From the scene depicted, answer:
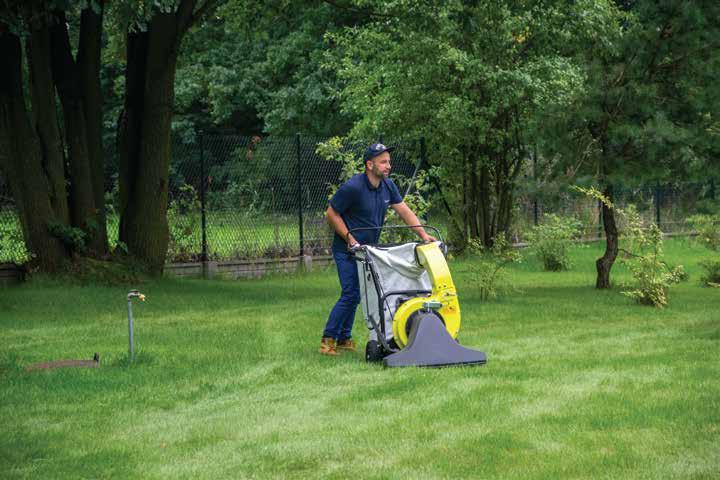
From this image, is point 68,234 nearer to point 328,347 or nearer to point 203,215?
point 203,215

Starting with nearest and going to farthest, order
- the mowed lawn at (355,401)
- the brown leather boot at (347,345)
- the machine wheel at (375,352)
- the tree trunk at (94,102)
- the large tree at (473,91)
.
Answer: the mowed lawn at (355,401) → the machine wheel at (375,352) → the brown leather boot at (347,345) → the tree trunk at (94,102) → the large tree at (473,91)

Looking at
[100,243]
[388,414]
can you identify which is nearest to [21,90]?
[100,243]

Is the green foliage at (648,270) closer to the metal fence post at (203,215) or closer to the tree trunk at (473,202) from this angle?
the metal fence post at (203,215)

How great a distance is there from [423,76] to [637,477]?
16.2m

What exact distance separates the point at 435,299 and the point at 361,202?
4.27 ft

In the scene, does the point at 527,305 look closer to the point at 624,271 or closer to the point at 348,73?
the point at 624,271

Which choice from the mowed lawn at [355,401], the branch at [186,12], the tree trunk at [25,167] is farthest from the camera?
the branch at [186,12]

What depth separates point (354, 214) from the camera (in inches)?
413

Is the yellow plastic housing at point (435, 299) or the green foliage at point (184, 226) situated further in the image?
the green foliage at point (184, 226)

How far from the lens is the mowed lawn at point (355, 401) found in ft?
21.3

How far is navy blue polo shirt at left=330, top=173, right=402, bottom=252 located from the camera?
10.4 metres

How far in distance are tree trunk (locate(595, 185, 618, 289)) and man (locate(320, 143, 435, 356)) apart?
6157 mm

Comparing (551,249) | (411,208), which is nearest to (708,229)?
(551,249)

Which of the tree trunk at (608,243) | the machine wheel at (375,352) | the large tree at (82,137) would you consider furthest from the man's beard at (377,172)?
the large tree at (82,137)
